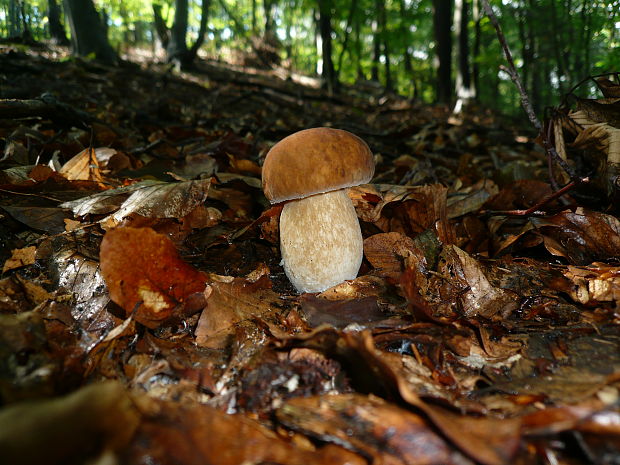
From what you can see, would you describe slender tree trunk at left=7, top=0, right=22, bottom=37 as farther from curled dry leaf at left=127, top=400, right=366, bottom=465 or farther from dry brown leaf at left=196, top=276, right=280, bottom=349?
curled dry leaf at left=127, top=400, right=366, bottom=465

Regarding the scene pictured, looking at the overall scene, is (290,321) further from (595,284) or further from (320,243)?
(595,284)

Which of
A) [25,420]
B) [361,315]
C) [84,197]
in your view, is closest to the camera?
[25,420]

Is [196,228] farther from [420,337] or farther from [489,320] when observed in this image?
[489,320]

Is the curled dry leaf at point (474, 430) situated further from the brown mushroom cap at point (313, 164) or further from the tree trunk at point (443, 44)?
the tree trunk at point (443, 44)

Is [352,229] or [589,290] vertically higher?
[352,229]

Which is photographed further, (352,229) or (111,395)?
(352,229)

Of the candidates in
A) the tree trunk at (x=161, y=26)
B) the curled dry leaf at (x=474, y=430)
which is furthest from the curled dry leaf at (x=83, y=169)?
the tree trunk at (x=161, y=26)

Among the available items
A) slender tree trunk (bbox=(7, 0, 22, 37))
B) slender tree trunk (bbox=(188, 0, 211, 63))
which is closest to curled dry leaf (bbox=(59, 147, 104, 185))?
slender tree trunk (bbox=(188, 0, 211, 63))

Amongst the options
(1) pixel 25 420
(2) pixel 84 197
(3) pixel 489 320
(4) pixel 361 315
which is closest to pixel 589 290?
(3) pixel 489 320
